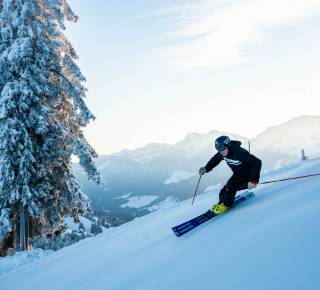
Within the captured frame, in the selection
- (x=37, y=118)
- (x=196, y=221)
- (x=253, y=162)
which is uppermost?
(x=37, y=118)

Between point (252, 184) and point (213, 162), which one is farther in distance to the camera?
point (213, 162)

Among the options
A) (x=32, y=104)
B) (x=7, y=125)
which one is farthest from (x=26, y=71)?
(x=7, y=125)

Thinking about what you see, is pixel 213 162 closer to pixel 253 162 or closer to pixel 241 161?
pixel 241 161

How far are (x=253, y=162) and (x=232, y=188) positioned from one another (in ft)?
2.07

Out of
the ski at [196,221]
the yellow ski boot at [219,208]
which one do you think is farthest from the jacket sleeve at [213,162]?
the yellow ski boot at [219,208]

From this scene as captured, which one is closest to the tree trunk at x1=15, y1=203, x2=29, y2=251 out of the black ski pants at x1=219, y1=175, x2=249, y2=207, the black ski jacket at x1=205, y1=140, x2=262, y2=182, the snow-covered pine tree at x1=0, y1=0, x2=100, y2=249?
the snow-covered pine tree at x1=0, y1=0, x2=100, y2=249

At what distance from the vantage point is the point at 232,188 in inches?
263

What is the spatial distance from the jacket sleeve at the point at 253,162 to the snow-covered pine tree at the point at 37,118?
9.88 meters

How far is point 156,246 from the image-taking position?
554 centimetres

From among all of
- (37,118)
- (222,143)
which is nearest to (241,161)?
(222,143)

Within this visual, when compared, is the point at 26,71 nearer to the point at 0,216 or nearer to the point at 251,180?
the point at 0,216

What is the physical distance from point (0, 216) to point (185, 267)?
12325mm

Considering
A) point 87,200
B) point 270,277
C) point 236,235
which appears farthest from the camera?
point 87,200

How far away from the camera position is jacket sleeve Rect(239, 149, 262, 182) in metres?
6.45
